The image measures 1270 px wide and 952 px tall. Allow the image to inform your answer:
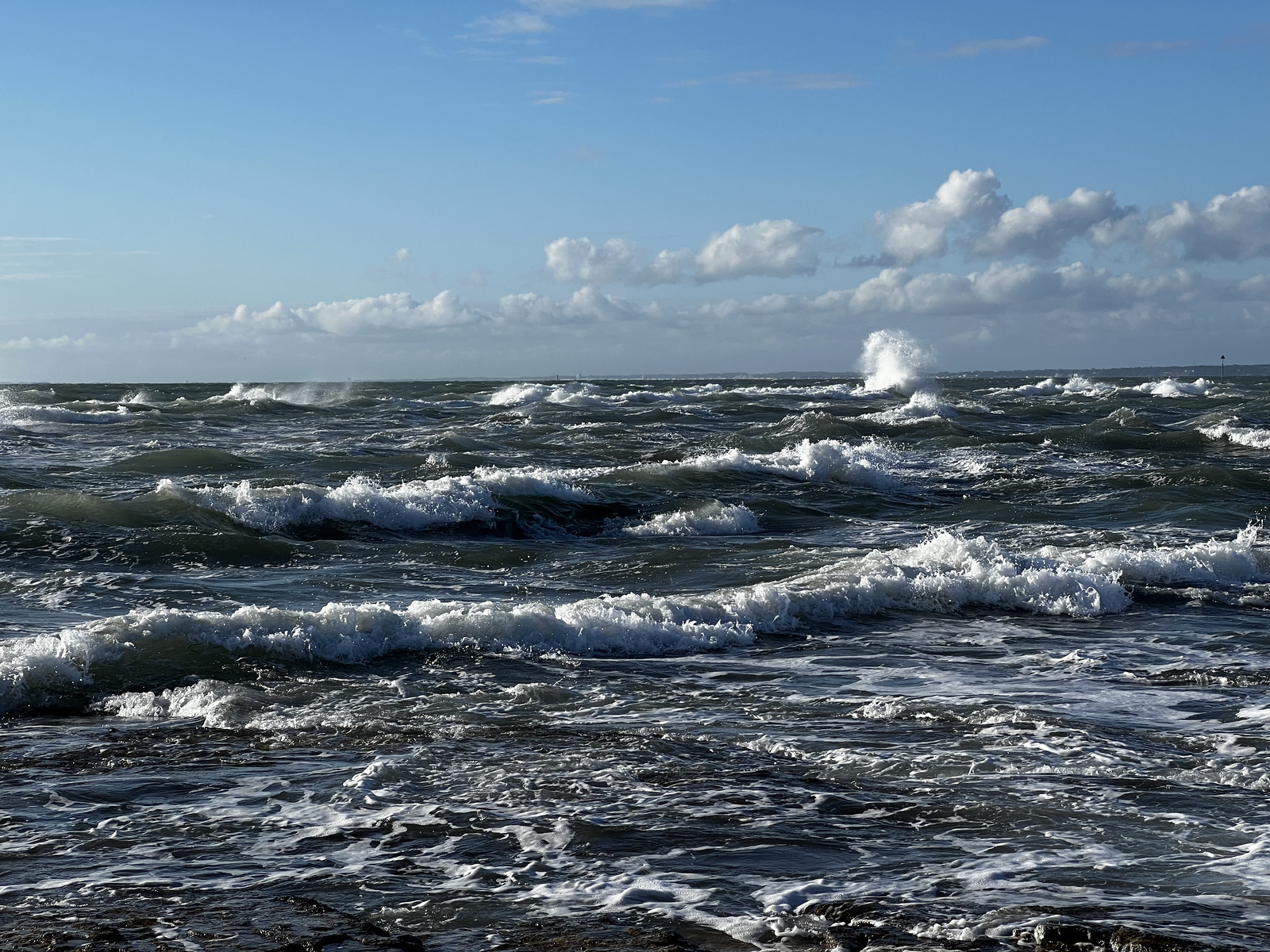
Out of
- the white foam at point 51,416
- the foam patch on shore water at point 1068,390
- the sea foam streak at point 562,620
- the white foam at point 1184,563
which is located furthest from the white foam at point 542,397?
the sea foam streak at point 562,620

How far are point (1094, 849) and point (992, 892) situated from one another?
2.75 ft

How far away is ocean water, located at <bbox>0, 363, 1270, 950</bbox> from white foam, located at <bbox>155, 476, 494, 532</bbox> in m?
0.06

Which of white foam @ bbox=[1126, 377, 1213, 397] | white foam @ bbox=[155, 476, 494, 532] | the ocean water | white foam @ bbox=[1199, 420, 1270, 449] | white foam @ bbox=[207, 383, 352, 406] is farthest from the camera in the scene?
white foam @ bbox=[1126, 377, 1213, 397]

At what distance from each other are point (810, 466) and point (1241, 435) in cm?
1610

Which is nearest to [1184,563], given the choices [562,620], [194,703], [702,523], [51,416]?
[702,523]

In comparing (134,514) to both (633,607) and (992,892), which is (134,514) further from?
(992,892)

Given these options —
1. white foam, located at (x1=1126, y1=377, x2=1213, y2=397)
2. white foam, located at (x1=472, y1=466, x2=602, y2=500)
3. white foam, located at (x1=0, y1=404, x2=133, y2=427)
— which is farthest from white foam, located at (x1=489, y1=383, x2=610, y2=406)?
white foam, located at (x1=472, y1=466, x2=602, y2=500)

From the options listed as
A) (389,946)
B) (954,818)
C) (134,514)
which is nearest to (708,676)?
(954,818)

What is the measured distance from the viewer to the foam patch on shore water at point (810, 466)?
23.4m

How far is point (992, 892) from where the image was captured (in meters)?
5.00

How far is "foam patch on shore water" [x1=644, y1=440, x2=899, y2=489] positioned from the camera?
23359 mm

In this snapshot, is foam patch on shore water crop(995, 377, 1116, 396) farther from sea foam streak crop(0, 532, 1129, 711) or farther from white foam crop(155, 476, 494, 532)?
sea foam streak crop(0, 532, 1129, 711)

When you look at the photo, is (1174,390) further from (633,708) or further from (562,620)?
(633,708)

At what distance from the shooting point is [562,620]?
34.1 ft
